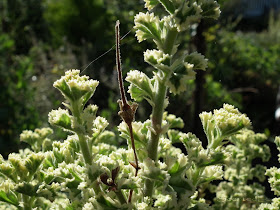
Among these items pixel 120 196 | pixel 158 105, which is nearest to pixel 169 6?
pixel 158 105

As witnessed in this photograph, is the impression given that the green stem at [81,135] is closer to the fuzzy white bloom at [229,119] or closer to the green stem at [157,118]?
the green stem at [157,118]

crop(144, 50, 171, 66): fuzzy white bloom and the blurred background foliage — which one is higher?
the blurred background foliage

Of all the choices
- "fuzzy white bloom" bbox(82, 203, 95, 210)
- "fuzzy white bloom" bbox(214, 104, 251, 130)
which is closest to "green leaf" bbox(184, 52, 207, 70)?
"fuzzy white bloom" bbox(214, 104, 251, 130)

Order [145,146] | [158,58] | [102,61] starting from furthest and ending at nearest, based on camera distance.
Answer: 1. [102,61]
2. [145,146]
3. [158,58]

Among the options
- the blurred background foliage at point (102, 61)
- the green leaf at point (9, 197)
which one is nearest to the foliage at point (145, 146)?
the green leaf at point (9, 197)

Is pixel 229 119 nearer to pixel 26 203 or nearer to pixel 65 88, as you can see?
pixel 65 88

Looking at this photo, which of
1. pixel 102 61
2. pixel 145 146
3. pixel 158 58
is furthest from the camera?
pixel 102 61

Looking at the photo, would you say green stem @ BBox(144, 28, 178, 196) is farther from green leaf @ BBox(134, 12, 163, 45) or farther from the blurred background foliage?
the blurred background foliage

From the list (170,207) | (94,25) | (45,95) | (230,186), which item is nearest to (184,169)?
(170,207)
